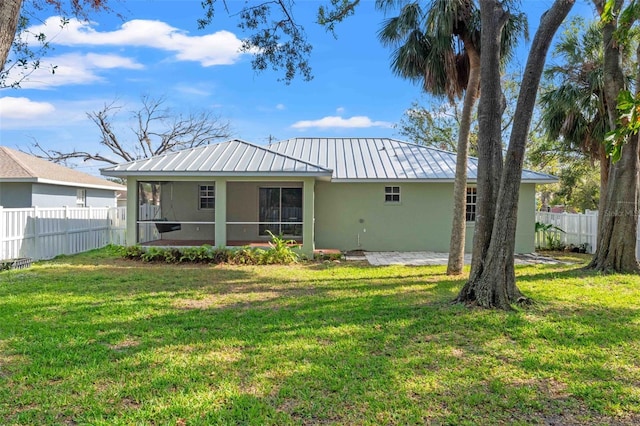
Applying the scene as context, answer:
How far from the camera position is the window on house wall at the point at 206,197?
15578 mm

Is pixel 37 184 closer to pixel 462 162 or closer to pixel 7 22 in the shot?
pixel 7 22

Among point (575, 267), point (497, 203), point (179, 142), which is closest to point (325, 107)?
point (179, 142)

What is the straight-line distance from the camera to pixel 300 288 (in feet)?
27.0

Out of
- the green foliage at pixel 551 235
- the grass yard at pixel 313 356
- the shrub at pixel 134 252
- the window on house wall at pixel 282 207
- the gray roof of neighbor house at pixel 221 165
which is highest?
the gray roof of neighbor house at pixel 221 165

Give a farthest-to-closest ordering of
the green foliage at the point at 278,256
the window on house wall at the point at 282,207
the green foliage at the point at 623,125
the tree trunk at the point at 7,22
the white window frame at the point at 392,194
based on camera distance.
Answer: the window on house wall at the point at 282,207 < the white window frame at the point at 392,194 < the green foliage at the point at 278,256 < the tree trunk at the point at 7,22 < the green foliage at the point at 623,125

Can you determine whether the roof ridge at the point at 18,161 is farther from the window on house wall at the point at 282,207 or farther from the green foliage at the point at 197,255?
the window on house wall at the point at 282,207

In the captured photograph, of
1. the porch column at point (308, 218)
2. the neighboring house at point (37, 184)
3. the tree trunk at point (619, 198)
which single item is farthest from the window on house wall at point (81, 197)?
the tree trunk at point (619, 198)

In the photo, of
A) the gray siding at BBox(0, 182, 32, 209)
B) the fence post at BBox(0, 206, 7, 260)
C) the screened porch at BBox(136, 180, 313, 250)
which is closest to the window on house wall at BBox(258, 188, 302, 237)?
the screened porch at BBox(136, 180, 313, 250)

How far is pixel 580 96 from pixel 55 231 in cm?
1666

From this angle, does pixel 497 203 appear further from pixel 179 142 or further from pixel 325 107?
pixel 179 142

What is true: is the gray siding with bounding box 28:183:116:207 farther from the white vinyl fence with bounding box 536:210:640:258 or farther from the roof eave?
the white vinyl fence with bounding box 536:210:640:258

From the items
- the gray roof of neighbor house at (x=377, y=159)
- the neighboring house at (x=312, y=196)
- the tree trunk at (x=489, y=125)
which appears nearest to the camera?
the tree trunk at (x=489, y=125)

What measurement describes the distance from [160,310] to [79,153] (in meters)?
28.6

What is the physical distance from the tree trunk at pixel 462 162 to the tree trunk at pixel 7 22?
8430 mm
